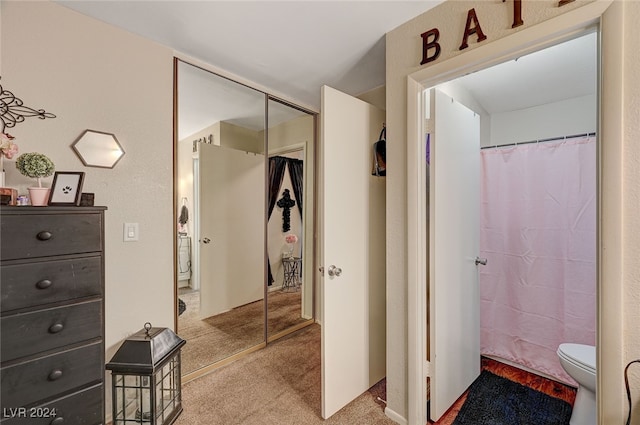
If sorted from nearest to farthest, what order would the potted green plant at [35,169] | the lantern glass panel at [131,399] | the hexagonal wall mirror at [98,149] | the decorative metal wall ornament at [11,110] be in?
1. the potted green plant at [35,169]
2. the decorative metal wall ornament at [11,110]
3. the lantern glass panel at [131,399]
4. the hexagonal wall mirror at [98,149]

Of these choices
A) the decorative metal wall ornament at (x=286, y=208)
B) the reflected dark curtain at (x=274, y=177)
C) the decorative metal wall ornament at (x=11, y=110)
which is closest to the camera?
the decorative metal wall ornament at (x=11, y=110)

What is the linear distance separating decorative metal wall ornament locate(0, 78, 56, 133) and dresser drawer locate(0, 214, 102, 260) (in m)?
0.61

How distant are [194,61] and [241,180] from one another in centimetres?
97

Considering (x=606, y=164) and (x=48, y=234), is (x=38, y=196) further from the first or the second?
(x=606, y=164)

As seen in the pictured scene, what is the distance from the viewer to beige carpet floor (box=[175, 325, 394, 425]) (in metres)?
1.69

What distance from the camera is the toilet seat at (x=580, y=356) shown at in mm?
1558

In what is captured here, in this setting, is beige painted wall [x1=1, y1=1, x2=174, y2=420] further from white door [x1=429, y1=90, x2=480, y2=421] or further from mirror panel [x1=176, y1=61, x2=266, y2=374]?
white door [x1=429, y1=90, x2=480, y2=421]

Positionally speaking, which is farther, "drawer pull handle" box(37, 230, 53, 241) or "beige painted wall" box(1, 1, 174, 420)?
"beige painted wall" box(1, 1, 174, 420)

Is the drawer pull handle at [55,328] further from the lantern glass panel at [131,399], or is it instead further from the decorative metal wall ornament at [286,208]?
the decorative metal wall ornament at [286,208]

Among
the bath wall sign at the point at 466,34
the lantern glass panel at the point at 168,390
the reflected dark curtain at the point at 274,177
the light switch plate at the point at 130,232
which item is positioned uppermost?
the bath wall sign at the point at 466,34

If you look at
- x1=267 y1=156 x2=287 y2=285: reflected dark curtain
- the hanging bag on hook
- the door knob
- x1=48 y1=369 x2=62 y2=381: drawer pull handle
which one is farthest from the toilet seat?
x1=48 y1=369 x2=62 y2=381: drawer pull handle

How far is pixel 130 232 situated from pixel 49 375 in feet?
2.64

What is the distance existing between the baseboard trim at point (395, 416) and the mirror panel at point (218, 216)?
1.29 m

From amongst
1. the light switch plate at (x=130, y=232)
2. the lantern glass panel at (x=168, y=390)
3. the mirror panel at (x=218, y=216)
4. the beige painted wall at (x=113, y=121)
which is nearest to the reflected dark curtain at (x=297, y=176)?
the mirror panel at (x=218, y=216)
